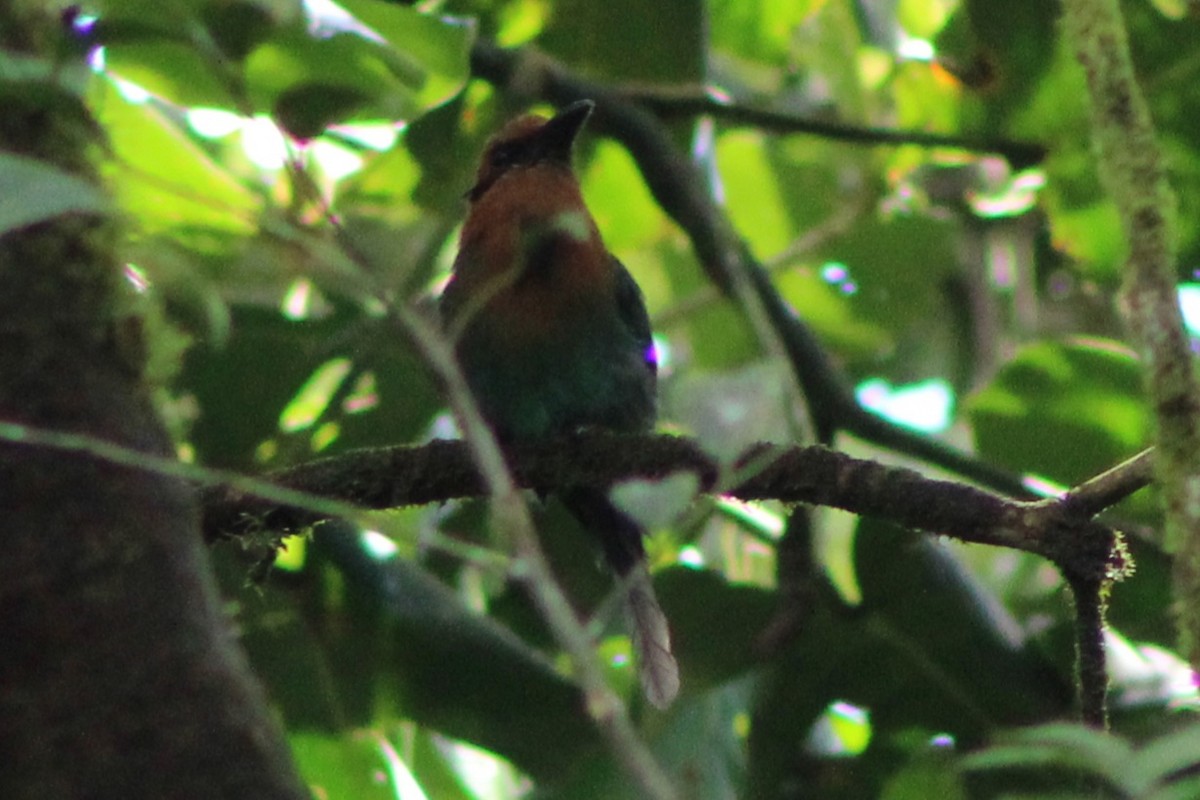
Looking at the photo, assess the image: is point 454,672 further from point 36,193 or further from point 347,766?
point 36,193

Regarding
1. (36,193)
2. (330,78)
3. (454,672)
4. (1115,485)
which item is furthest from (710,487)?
Result: (36,193)

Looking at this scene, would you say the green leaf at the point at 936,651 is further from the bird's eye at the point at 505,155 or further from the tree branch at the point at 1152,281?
the tree branch at the point at 1152,281

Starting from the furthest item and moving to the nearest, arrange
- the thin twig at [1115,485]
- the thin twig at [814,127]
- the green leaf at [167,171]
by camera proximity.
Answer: the thin twig at [814,127]
the green leaf at [167,171]
the thin twig at [1115,485]

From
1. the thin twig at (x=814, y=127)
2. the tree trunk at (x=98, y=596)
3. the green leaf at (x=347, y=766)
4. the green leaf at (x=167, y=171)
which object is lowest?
the green leaf at (x=347, y=766)

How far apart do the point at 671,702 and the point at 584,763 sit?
269 millimetres

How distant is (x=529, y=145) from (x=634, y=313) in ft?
2.18

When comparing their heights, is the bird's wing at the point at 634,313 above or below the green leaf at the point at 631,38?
below

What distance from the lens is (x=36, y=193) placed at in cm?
138

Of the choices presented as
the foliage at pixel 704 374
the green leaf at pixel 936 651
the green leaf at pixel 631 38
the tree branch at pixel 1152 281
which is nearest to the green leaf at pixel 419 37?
the foliage at pixel 704 374

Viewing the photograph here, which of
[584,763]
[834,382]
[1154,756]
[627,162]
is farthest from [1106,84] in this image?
[627,162]

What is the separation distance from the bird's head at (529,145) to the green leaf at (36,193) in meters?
3.26

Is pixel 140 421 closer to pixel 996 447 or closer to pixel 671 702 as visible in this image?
pixel 671 702

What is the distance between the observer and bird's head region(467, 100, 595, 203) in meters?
4.70

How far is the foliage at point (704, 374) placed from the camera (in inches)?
147
